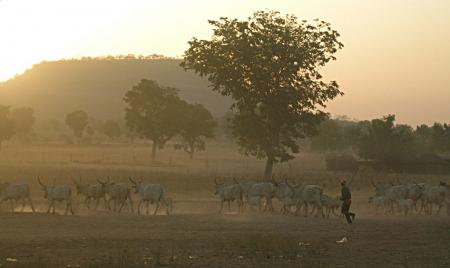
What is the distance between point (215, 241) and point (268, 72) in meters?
28.1

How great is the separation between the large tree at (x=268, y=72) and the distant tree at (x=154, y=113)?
3442cm

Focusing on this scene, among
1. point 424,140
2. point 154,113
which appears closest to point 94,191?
point 154,113

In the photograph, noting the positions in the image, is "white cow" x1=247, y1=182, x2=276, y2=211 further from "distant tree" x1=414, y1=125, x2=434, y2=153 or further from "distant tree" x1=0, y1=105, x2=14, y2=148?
"distant tree" x1=414, y1=125, x2=434, y2=153

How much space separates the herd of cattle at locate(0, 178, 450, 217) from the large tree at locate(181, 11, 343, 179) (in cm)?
1255

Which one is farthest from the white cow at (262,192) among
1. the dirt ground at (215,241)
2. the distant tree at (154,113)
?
the distant tree at (154,113)

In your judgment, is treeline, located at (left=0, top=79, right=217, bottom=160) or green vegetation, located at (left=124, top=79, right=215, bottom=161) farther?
green vegetation, located at (left=124, top=79, right=215, bottom=161)

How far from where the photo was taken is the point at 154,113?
288ft

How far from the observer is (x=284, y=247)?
858 inches

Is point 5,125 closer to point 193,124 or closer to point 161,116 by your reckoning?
point 161,116

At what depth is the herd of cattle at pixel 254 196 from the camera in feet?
110

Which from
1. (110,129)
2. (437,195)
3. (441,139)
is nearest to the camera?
(437,195)

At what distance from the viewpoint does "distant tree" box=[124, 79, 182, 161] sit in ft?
284

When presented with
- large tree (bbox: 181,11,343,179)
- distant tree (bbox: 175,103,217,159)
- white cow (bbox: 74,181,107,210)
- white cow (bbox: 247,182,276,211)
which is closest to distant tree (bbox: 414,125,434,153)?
distant tree (bbox: 175,103,217,159)

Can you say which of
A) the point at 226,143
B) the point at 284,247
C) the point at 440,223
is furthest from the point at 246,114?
the point at 226,143
